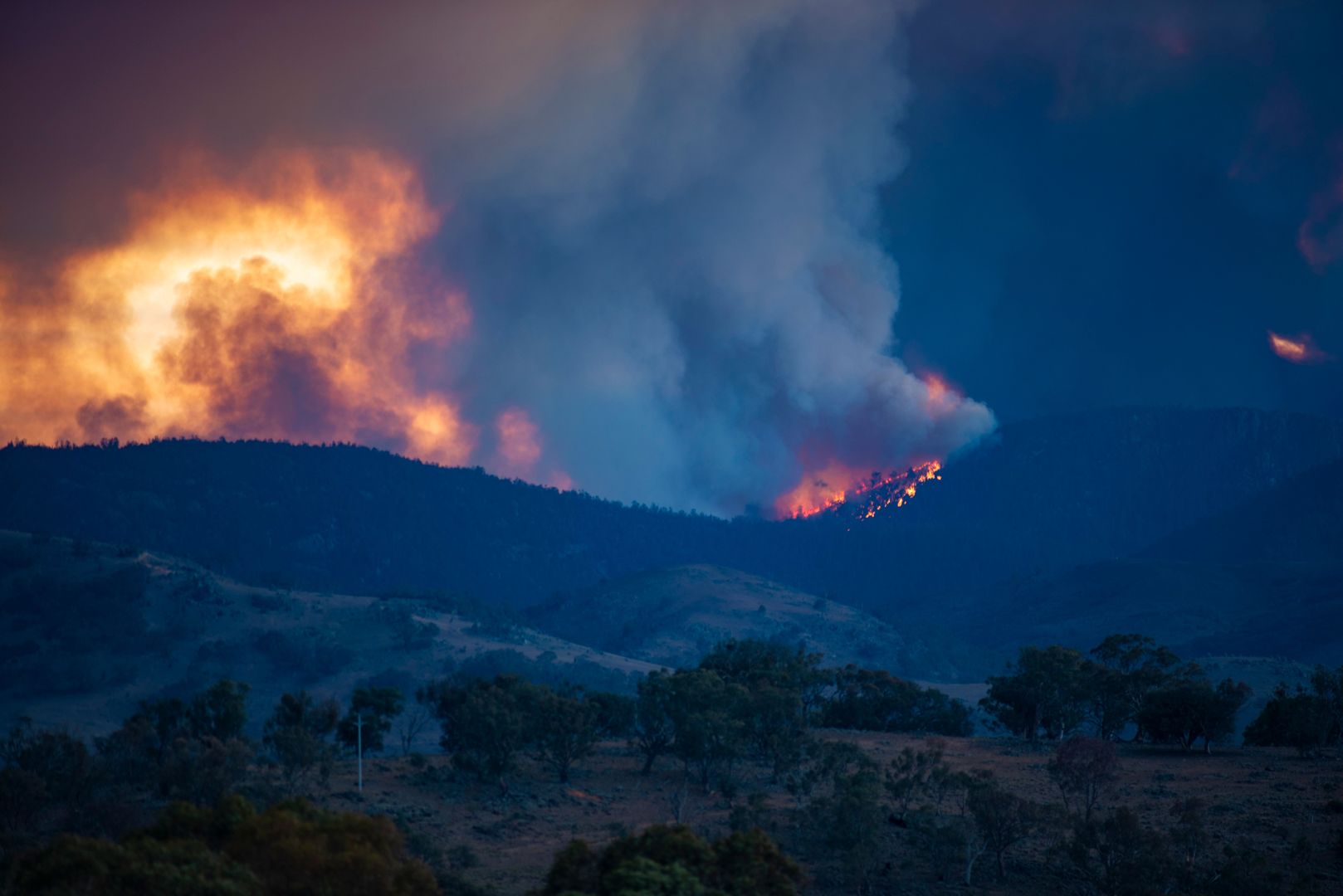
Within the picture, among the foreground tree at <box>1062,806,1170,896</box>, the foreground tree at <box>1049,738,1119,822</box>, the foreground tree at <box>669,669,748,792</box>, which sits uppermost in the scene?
the foreground tree at <box>669,669,748,792</box>

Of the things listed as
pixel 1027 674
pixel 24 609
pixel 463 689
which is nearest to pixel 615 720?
pixel 463 689

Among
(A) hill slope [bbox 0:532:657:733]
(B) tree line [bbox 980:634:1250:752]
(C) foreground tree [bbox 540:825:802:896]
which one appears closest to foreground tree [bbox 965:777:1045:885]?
(C) foreground tree [bbox 540:825:802:896]

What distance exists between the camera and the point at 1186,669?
336ft

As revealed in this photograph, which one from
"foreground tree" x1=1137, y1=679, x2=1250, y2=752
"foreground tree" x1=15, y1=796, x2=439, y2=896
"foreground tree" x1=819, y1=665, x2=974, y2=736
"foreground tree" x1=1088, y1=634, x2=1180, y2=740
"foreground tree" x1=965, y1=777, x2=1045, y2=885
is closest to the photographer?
"foreground tree" x1=15, y1=796, x2=439, y2=896

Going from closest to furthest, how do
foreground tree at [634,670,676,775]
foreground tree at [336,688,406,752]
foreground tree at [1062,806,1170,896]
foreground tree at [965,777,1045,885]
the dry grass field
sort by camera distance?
foreground tree at [1062,806,1170,896] < the dry grass field < foreground tree at [965,777,1045,885] < foreground tree at [634,670,676,775] < foreground tree at [336,688,406,752]

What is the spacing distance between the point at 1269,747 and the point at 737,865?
219 feet

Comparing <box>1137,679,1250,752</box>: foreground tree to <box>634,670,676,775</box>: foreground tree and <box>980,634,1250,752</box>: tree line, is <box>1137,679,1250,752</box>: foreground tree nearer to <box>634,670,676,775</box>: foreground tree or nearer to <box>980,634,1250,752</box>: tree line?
<box>980,634,1250,752</box>: tree line

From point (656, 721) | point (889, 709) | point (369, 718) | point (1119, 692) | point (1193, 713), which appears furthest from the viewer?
point (889, 709)

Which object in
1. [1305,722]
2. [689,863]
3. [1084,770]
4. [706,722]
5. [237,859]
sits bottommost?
[689,863]

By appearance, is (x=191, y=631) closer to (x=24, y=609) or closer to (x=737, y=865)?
(x=24, y=609)

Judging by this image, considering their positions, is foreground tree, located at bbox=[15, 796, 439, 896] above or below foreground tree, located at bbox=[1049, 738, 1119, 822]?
below

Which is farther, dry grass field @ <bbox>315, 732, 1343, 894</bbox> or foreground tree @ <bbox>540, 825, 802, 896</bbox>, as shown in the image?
dry grass field @ <bbox>315, 732, 1343, 894</bbox>

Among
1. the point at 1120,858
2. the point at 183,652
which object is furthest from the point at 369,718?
the point at 183,652

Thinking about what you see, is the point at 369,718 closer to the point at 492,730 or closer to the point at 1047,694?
the point at 492,730
